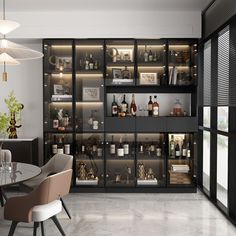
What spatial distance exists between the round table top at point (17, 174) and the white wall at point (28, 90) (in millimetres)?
1923

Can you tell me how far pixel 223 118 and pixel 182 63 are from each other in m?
1.37

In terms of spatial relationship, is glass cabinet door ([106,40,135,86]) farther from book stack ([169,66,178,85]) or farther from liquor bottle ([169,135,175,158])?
liquor bottle ([169,135,175,158])

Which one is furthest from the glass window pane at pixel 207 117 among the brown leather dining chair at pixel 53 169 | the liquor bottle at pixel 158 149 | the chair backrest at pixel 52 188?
the chair backrest at pixel 52 188

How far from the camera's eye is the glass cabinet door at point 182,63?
550 cm

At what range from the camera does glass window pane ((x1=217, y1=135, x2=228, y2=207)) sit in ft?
15.0

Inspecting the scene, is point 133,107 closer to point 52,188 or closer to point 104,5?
point 104,5

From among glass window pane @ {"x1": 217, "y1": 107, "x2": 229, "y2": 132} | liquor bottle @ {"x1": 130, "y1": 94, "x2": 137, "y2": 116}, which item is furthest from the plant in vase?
glass window pane @ {"x1": 217, "y1": 107, "x2": 229, "y2": 132}

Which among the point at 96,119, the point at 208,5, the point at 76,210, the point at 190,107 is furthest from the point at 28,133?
the point at 208,5

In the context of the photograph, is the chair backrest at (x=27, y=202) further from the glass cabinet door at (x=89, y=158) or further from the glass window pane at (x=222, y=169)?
the glass window pane at (x=222, y=169)

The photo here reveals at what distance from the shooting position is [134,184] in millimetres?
5551

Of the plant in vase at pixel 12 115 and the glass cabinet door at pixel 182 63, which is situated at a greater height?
the glass cabinet door at pixel 182 63

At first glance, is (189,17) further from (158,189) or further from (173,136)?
(158,189)

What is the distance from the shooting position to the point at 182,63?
5.59 m

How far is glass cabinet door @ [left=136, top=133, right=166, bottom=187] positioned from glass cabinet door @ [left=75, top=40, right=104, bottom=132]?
766 millimetres
